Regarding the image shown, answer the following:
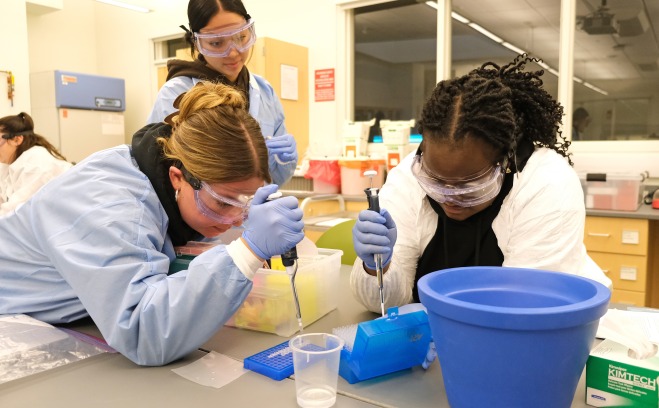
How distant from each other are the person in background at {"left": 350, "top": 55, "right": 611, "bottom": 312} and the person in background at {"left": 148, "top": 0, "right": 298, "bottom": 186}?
744 millimetres

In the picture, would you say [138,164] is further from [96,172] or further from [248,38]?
[248,38]

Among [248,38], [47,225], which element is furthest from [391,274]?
[248,38]

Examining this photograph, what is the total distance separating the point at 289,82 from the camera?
439cm

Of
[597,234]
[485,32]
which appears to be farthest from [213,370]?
[485,32]

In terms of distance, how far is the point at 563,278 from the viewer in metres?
0.85

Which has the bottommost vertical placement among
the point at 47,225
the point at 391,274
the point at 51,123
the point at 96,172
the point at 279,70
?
the point at 391,274

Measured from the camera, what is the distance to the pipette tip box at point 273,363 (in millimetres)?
947

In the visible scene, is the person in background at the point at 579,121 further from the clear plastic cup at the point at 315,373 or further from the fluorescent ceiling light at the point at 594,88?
the clear plastic cup at the point at 315,373

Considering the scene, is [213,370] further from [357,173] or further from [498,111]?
[357,173]

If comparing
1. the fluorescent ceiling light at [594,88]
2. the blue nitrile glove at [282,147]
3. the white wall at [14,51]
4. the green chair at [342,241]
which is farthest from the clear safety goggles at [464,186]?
the white wall at [14,51]

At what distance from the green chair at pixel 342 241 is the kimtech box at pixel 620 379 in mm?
1159

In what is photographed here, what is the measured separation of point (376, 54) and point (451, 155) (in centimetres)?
382

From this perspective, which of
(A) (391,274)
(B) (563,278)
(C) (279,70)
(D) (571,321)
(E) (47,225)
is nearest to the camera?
(D) (571,321)

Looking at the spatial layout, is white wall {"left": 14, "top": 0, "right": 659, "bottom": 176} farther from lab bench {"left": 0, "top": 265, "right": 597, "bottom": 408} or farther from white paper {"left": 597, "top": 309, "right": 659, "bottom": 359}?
lab bench {"left": 0, "top": 265, "right": 597, "bottom": 408}
